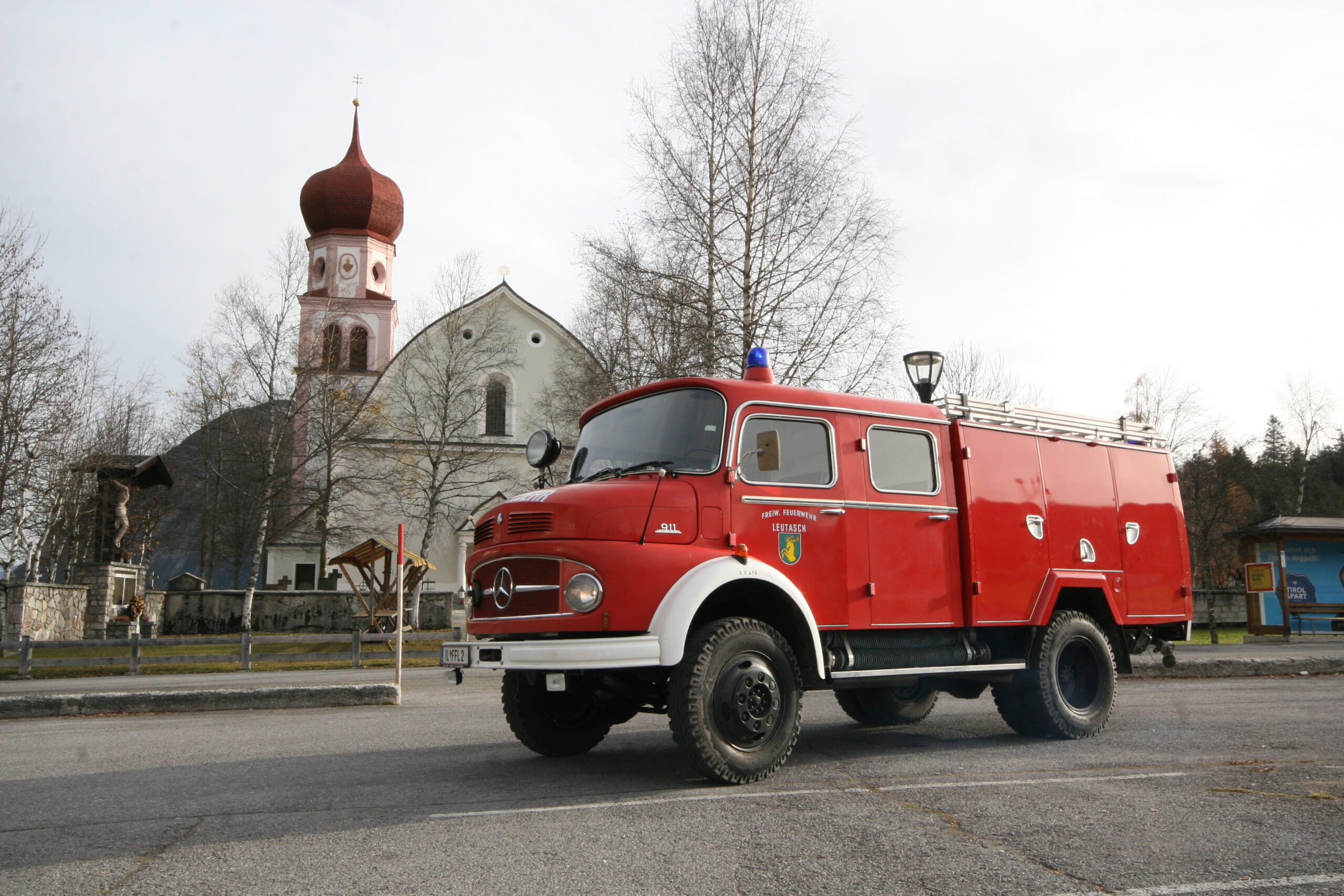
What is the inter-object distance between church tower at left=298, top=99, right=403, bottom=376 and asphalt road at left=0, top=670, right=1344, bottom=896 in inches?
1795

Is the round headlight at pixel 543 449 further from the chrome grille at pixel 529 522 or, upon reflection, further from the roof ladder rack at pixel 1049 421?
the roof ladder rack at pixel 1049 421

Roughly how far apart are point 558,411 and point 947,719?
23.1m

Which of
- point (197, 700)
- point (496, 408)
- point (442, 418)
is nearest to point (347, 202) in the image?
point (496, 408)

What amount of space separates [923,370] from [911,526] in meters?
3.70

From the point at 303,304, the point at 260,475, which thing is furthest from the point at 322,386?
the point at 303,304

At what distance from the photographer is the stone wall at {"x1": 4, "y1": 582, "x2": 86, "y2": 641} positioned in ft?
83.7

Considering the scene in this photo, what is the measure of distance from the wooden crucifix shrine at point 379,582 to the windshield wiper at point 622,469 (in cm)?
2314

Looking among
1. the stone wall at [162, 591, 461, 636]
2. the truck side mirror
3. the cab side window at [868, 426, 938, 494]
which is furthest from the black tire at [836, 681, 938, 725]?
the stone wall at [162, 591, 461, 636]

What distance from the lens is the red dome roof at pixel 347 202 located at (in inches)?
2104

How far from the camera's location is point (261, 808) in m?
5.79

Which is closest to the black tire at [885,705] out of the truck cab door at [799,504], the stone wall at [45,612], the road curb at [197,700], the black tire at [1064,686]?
the black tire at [1064,686]

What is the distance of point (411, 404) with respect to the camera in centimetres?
4334

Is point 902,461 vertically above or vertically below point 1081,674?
above

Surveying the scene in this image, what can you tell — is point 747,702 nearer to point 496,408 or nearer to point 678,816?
point 678,816
